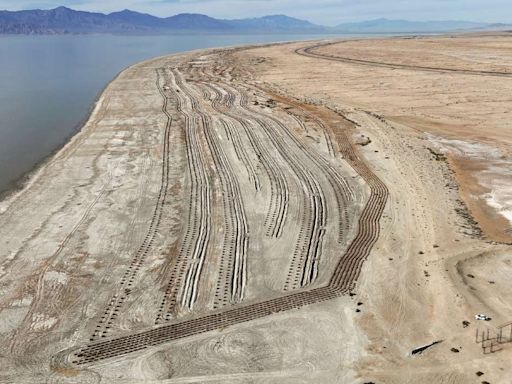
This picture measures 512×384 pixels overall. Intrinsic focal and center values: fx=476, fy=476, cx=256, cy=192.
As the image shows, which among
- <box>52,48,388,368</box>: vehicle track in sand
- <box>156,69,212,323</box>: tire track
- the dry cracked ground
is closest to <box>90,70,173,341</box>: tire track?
the dry cracked ground

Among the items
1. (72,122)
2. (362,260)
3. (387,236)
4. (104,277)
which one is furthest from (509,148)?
(72,122)

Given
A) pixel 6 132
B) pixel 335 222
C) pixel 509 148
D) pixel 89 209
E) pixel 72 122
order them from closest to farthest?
1. pixel 335 222
2. pixel 89 209
3. pixel 509 148
4. pixel 6 132
5. pixel 72 122

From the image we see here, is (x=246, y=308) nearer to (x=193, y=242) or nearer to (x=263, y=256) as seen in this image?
(x=263, y=256)

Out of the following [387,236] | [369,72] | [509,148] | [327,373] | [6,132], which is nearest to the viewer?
[327,373]

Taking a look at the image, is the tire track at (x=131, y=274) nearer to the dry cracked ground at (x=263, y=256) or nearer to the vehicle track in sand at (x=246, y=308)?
the dry cracked ground at (x=263, y=256)

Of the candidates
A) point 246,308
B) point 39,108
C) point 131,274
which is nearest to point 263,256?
point 246,308

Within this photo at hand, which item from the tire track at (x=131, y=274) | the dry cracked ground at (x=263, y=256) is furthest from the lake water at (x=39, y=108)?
the tire track at (x=131, y=274)

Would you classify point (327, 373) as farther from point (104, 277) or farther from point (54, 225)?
point (54, 225)

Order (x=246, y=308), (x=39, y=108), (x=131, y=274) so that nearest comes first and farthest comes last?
(x=246, y=308) → (x=131, y=274) → (x=39, y=108)
